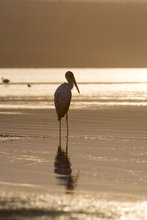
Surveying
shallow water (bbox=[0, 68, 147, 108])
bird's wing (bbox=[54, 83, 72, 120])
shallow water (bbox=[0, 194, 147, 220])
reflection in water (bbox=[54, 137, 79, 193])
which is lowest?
shallow water (bbox=[0, 194, 147, 220])

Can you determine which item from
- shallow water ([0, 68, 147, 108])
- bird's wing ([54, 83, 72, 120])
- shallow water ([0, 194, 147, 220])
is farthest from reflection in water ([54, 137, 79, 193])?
shallow water ([0, 68, 147, 108])

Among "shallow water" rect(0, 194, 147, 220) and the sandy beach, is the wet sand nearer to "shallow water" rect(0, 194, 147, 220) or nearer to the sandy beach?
the sandy beach

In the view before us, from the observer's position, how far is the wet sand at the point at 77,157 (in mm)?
12703

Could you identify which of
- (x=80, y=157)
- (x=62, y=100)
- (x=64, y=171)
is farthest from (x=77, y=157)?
(x=62, y=100)

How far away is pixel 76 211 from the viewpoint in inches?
408

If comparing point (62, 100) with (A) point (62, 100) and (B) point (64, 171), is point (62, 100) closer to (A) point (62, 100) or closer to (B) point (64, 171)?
(A) point (62, 100)

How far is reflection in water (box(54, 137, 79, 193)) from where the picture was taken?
13.0m

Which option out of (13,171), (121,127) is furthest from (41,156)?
(121,127)

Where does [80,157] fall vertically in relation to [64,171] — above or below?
above

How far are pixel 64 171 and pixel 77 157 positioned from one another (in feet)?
6.21

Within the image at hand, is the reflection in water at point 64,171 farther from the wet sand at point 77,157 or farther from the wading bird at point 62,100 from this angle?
the wading bird at point 62,100

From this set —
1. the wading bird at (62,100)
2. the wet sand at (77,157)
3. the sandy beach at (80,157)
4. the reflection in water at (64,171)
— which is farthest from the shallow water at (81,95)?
the reflection in water at (64,171)

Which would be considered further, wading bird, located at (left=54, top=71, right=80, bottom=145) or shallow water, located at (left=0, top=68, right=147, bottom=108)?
shallow water, located at (left=0, top=68, right=147, bottom=108)

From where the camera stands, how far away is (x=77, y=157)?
648 inches
